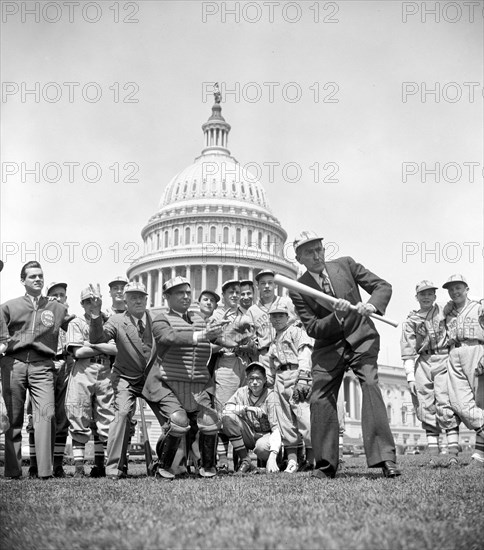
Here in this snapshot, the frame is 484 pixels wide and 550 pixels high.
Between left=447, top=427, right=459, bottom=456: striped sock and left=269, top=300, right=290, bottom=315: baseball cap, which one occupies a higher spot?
left=269, top=300, right=290, bottom=315: baseball cap

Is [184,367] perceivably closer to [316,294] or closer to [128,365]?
[128,365]

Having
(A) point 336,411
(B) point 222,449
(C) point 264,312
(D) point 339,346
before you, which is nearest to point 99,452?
(B) point 222,449

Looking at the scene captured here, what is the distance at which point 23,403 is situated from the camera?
9.12m

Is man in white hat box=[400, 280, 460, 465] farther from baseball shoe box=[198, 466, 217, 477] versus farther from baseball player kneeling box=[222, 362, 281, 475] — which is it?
baseball shoe box=[198, 466, 217, 477]

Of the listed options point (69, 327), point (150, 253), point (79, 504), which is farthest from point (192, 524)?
point (150, 253)

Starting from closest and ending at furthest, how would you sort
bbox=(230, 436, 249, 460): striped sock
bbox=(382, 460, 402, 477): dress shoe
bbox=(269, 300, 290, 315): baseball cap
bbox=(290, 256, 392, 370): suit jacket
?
bbox=(382, 460, 402, 477): dress shoe, bbox=(290, 256, 392, 370): suit jacket, bbox=(230, 436, 249, 460): striped sock, bbox=(269, 300, 290, 315): baseball cap

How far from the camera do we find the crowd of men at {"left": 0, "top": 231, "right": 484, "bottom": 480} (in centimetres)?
Result: 764

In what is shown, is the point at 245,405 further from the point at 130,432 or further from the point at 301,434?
the point at 130,432

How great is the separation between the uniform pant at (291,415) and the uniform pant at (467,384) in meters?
2.47

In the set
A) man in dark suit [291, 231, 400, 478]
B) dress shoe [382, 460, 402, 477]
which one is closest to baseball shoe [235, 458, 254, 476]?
man in dark suit [291, 231, 400, 478]

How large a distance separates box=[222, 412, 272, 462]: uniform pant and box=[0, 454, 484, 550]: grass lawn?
4.88 m

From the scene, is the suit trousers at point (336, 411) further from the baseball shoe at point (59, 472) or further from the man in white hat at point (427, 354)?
the baseball shoe at point (59, 472)

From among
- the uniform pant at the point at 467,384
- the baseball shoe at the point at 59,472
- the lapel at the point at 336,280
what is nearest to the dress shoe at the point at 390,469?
the lapel at the point at 336,280

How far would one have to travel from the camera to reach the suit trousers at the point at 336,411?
730cm
